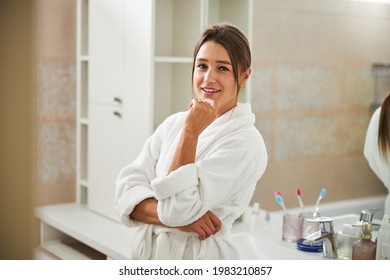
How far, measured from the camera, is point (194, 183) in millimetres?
1124

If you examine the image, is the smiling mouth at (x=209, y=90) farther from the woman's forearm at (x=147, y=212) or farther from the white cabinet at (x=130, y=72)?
the woman's forearm at (x=147, y=212)

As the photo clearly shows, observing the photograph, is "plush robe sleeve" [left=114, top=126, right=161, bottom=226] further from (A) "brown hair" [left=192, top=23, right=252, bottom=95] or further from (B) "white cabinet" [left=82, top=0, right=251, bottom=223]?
(A) "brown hair" [left=192, top=23, right=252, bottom=95]

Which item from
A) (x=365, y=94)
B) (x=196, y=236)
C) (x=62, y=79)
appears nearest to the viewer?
(x=196, y=236)

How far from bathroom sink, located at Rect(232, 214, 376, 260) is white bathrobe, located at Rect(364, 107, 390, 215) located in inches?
5.3

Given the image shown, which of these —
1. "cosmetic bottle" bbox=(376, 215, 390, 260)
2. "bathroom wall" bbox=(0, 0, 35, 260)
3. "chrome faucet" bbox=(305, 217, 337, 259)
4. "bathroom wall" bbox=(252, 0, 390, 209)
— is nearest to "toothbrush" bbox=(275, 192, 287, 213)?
"bathroom wall" bbox=(252, 0, 390, 209)

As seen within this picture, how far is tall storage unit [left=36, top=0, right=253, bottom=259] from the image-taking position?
1334 mm

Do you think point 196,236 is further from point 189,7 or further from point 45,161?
point 189,7

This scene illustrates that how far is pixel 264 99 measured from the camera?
1605 millimetres

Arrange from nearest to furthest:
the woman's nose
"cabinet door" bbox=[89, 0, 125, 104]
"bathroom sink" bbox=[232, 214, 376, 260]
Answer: the woman's nose → "cabinet door" bbox=[89, 0, 125, 104] → "bathroom sink" bbox=[232, 214, 376, 260]

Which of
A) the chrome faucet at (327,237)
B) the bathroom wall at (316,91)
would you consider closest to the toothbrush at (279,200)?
the bathroom wall at (316,91)

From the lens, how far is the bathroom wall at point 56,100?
4.32 ft

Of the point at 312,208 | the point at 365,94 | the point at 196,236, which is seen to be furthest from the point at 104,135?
the point at 365,94

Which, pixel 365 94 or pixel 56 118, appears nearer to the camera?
pixel 56 118

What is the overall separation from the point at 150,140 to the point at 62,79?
268 mm
